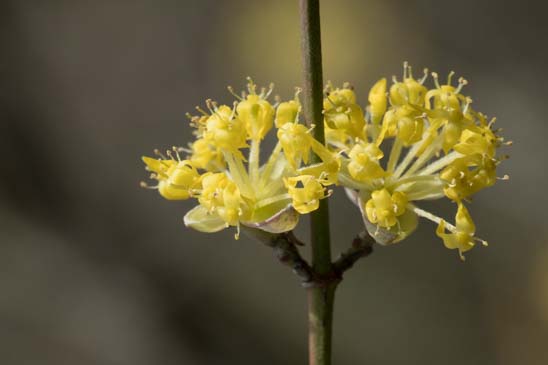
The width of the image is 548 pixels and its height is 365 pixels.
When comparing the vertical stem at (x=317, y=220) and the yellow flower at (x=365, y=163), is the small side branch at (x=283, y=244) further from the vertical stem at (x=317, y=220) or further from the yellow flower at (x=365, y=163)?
the yellow flower at (x=365, y=163)

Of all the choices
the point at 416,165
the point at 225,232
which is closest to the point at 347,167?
the point at 416,165

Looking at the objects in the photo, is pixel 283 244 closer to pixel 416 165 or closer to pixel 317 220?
pixel 317 220

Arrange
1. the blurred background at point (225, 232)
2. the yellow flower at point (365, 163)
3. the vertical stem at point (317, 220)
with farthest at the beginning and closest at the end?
the blurred background at point (225, 232)
the yellow flower at point (365, 163)
the vertical stem at point (317, 220)

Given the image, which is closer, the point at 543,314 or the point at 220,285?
the point at 543,314

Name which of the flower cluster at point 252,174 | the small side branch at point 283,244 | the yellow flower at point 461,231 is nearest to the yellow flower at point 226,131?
the flower cluster at point 252,174

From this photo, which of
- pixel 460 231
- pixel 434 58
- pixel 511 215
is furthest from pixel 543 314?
pixel 460 231

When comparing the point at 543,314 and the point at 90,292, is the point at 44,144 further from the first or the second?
the point at 543,314
